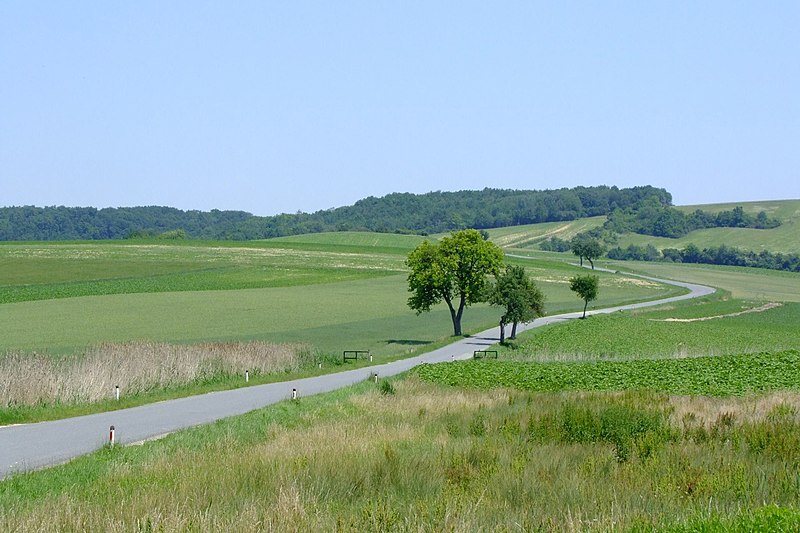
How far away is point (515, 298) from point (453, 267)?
6354 mm

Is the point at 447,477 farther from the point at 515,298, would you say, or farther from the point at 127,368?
the point at 515,298

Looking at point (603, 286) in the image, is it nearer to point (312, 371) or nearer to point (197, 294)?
point (197, 294)

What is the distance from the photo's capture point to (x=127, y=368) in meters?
34.2

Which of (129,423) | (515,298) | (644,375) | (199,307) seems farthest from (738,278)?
(129,423)

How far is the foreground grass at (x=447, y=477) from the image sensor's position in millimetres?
9547

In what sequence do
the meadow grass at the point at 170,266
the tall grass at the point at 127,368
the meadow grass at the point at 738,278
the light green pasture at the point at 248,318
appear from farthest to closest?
the meadow grass at the point at 738,278 → the meadow grass at the point at 170,266 → the light green pasture at the point at 248,318 → the tall grass at the point at 127,368

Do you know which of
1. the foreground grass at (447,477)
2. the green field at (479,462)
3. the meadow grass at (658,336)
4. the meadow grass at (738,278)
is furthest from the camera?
the meadow grass at (738,278)

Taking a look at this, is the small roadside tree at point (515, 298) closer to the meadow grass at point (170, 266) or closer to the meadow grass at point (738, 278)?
the meadow grass at point (170, 266)

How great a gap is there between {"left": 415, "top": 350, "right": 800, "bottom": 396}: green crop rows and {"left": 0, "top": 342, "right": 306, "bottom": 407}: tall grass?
8.57 metres

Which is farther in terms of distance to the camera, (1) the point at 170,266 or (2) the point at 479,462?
(1) the point at 170,266

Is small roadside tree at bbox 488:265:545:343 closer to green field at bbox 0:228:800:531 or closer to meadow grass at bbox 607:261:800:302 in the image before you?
A: green field at bbox 0:228:800:531

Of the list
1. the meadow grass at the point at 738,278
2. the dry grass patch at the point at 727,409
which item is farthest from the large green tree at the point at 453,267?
the meadow grass at the point at 738,278

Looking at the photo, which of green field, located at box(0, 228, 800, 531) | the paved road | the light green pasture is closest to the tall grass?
the paved road

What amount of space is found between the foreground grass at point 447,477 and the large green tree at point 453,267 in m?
50.3
